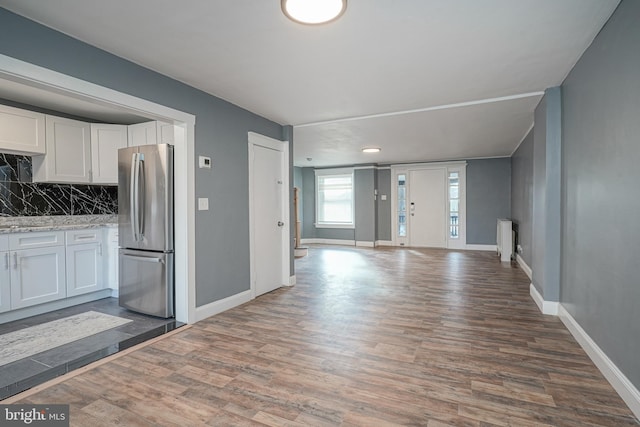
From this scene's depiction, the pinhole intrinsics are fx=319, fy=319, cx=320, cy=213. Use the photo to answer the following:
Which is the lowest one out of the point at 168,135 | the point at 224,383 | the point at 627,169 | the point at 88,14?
the point at 224,383

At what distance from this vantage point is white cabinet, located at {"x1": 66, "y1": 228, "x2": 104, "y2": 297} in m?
3.58

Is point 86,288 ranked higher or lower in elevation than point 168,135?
lower

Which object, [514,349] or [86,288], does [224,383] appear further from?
[86,288]

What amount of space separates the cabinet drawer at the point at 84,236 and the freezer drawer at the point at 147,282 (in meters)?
0.64

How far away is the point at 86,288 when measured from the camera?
3.72 m

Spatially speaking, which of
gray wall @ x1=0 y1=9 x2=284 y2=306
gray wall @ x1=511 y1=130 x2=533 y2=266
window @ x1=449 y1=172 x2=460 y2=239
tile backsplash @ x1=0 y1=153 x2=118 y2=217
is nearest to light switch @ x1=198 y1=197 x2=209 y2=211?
gray wall @ x1=0 y1=9 x2=284 y2=306

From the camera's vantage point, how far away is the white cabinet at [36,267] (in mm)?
3135

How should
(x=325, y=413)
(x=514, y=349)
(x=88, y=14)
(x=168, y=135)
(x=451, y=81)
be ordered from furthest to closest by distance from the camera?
(x=168, y=135), (x=451, y=81), (x=514, y=349), (x=88, y=14), (x=325, y=413)

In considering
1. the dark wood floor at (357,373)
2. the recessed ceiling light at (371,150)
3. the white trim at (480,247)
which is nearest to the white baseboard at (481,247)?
the white trim at (480,247)

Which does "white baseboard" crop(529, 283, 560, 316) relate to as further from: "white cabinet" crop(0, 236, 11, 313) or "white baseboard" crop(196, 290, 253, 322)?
"white cabinet" crop(0, 236, 11, 313)

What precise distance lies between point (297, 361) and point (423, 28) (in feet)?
Result: 8.12

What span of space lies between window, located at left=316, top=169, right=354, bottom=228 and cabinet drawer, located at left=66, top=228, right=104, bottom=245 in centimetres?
626

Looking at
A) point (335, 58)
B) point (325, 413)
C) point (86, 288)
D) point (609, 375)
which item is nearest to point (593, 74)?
point (335, 58)

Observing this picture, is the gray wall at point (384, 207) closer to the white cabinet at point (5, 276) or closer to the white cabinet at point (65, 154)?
the white cabinet at point (65, 154)
